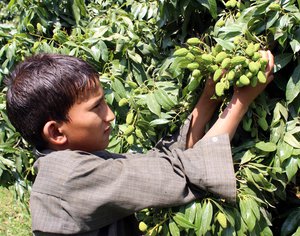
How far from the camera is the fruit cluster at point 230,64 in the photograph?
1.14 meters

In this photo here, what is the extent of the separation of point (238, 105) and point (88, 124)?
40cm

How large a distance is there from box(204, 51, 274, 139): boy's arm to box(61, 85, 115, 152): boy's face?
30 cm

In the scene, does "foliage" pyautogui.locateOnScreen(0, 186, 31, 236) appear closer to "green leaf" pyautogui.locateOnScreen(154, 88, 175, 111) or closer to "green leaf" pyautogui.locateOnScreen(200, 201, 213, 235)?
"green leaf" pyautogui.locateOnScreen(154, 88, 175, 111)

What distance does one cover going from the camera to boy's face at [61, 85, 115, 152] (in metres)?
1.23

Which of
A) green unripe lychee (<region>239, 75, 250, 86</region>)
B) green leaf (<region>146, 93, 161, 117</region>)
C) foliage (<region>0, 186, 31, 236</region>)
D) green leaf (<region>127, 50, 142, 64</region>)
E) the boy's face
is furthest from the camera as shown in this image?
foliage (<region>0, 186, 31, 236</region>)

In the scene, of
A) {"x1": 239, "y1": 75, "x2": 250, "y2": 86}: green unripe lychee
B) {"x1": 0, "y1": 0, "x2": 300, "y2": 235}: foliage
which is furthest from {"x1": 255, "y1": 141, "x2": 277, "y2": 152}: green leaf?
{"x1": 239, "y1": 75, "x2": 250, "y2": 86}: green unripe lychee

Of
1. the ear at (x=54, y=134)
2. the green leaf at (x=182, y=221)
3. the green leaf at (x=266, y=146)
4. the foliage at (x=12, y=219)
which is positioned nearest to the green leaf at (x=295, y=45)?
the green leaf at (x=266, y=146)

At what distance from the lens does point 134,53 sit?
5.46 feet

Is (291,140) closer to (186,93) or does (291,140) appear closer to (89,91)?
(186,93)

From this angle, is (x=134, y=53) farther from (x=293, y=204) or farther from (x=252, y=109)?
(x=293, y=204)

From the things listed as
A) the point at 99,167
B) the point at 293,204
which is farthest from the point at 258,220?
the point at 99,167

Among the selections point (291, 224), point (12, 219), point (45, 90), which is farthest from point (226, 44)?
point (12, 219)

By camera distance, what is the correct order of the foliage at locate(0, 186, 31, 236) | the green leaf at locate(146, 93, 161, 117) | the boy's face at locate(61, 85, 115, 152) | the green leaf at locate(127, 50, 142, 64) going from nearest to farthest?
the boy's face at locate(61, 85, 115, 152) < the green leaf at locate(146, 93, 161, 117) < the green leaf at locate(127, 50, 142, 64) < the foliage at locate(0, 186, 31, 236)

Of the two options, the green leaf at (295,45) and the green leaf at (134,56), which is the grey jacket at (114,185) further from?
the green leaf at (134,56)
